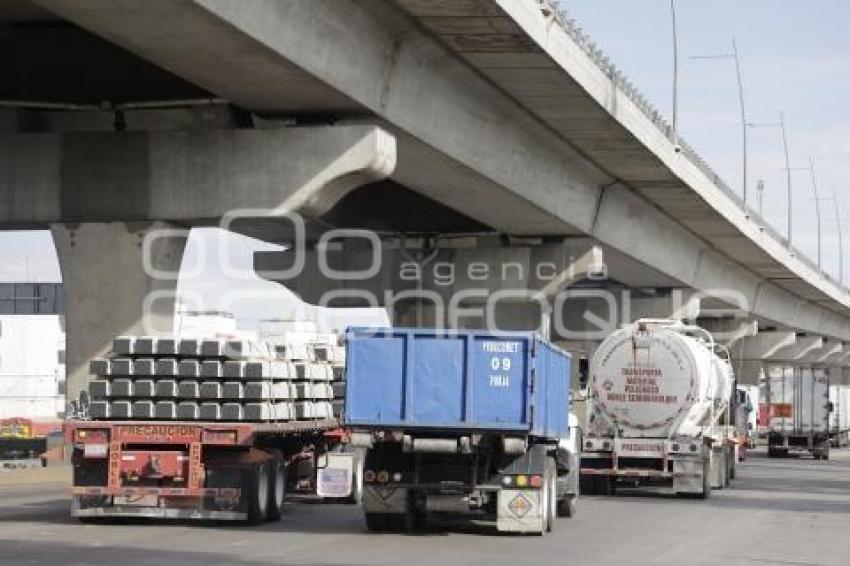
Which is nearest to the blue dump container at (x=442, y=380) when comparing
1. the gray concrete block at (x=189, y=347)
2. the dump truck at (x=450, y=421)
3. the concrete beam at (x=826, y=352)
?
the dump truck at (x=450, y=421)

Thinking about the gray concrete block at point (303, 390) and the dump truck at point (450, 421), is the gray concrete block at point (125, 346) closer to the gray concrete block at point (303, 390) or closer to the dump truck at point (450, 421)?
the gray concrete block at point (303, 390)

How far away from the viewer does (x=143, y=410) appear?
2264 centimetres

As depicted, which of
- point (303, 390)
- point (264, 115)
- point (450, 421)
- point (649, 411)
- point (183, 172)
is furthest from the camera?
point (649, 411)

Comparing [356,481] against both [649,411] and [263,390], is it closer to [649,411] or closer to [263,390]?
[263,390]

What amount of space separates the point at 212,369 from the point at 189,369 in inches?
12.2

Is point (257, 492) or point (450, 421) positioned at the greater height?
point (450, 421)

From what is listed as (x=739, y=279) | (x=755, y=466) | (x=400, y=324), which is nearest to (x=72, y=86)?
(x=400, y=324)

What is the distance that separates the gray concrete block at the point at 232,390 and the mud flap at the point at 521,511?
3.76 meters

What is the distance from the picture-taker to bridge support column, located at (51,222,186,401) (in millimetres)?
28500

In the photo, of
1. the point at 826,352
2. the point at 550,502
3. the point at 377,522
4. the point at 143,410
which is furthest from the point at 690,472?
the point at 826,352

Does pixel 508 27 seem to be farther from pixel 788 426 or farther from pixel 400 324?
pixel 788 426

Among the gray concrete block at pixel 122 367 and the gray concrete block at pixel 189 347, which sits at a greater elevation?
the gray concrete block at pixel 189 347

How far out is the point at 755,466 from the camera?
57.8 m

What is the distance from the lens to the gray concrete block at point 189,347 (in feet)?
75.5
